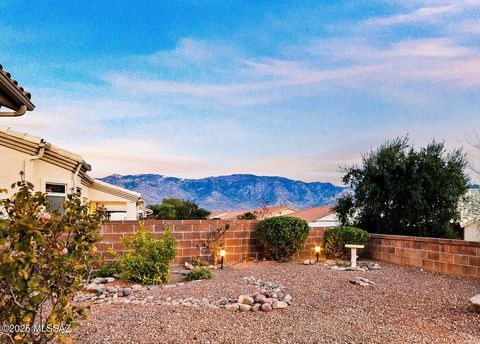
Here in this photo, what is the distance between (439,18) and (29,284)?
1097 cm

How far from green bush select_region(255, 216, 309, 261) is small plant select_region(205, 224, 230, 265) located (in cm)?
95

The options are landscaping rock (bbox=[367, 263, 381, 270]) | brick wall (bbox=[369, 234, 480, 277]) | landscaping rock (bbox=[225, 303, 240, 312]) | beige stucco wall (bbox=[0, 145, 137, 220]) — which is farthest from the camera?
beige stucco wall (bbox=[0, 145, 137, 220])

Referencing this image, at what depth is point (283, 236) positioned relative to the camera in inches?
392

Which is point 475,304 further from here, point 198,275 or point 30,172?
point 30,172

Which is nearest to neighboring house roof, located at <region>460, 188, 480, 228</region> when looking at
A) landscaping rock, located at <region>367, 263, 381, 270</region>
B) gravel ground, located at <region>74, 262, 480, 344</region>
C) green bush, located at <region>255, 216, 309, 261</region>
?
landscaping rock, located at <region>367, 263, 381, 270</region>

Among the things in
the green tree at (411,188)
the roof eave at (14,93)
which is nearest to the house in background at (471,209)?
the green tree at (411,188)

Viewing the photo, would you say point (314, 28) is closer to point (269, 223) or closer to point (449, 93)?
point (449, 93)

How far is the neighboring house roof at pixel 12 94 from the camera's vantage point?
5.21 m

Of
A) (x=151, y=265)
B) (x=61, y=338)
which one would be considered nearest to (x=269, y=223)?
(x=151, y=265)

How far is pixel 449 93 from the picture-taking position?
1184 cm

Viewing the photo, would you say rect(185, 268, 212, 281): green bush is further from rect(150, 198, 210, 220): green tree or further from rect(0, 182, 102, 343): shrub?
rect(150, 198, 210, 220): green tree

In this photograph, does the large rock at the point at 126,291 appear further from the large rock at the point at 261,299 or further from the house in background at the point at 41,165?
the house in background at the point at 41,165

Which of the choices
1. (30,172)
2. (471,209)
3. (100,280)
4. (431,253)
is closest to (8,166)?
(30,172)

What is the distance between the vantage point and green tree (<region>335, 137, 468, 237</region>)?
44.0 ft
